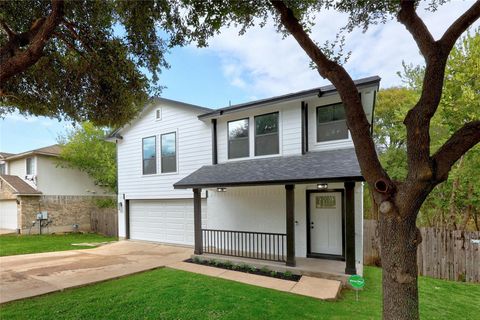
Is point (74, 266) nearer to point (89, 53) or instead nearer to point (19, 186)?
point (89, 53)

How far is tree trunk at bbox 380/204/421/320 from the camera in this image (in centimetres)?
312

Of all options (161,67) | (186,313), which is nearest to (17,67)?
(161,67)

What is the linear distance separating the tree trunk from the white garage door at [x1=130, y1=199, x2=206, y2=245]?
885 cm

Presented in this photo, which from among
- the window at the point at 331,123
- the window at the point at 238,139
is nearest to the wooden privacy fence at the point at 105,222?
the window at the point at 238,139

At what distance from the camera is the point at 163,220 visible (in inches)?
515

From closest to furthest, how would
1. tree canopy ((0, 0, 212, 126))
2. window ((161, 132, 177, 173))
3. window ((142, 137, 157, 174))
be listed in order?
tree canopy ((0, 0, 212, 126))
window ((161, 132, 177, 173))
window ((142, 137, 157, 174))

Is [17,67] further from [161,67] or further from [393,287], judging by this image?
[393,287]

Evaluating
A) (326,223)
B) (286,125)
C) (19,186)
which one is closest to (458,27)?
(286,125)

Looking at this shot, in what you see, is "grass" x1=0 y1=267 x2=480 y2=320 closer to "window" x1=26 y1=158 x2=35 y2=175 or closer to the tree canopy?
the tree canopy

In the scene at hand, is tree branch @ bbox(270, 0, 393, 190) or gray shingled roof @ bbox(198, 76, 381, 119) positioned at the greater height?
gray shingled roof @ bbox(198, 76, 381, 119)

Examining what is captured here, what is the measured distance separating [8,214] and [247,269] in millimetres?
19418

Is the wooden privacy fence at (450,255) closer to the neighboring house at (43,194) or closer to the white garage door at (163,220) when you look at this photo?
the white garage door at (163,220)

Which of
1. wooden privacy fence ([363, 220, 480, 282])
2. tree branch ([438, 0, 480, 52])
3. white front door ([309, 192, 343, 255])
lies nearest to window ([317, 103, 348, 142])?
white front door ([309, 192, 343, 255])

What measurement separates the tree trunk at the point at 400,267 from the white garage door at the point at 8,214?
73.2 feet
